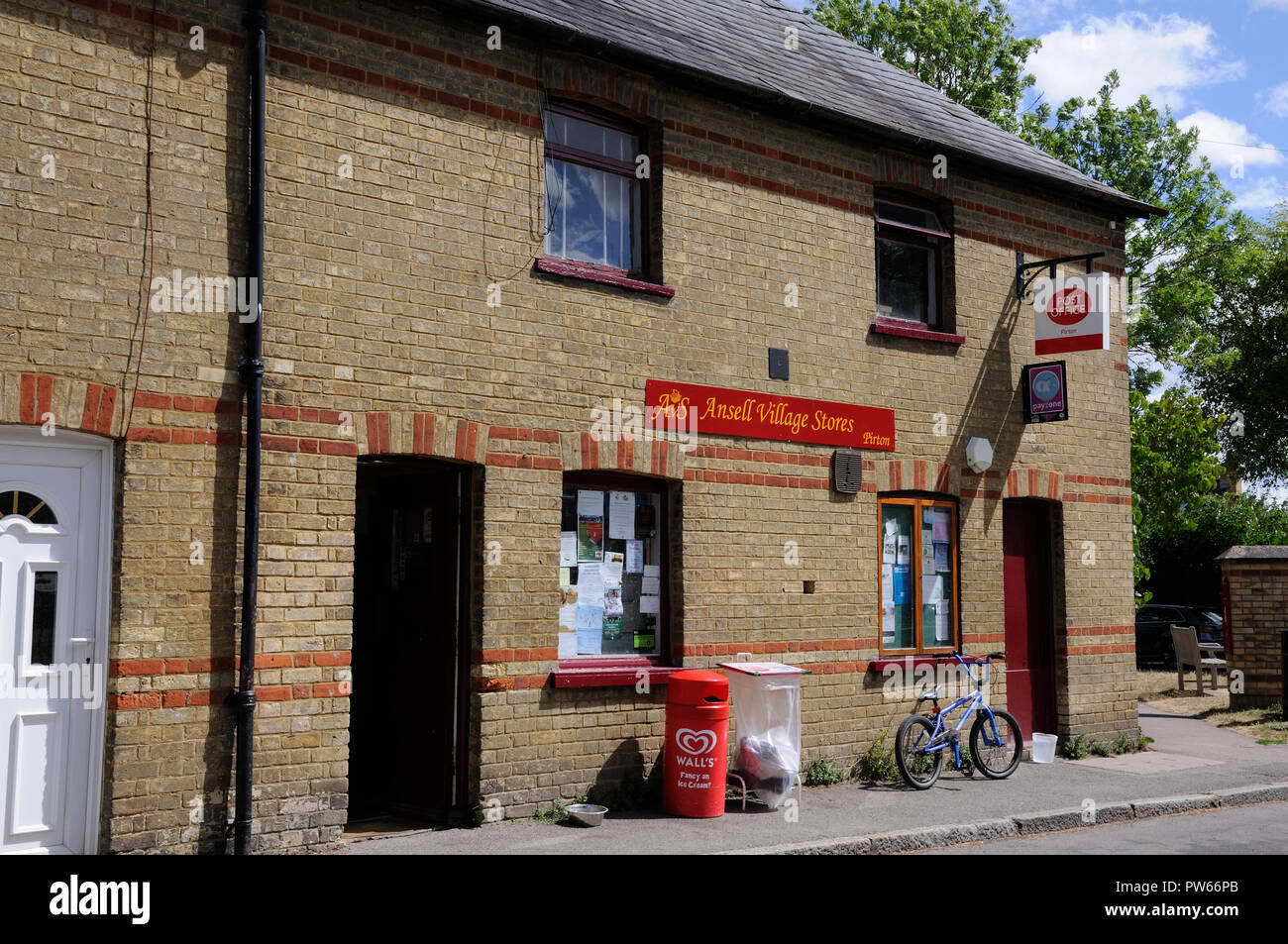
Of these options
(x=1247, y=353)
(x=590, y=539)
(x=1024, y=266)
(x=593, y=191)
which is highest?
(x=1247, y=353)

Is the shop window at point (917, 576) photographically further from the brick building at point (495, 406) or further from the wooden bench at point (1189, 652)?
the wooden bench at point (1189, 652)

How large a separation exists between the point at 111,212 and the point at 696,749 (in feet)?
18.3

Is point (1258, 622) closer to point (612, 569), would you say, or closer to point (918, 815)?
point (918, 815)

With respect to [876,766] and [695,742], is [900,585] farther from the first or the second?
[695,742]

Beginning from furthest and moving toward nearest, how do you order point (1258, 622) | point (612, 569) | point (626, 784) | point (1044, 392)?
point (1258, 622)
point (1044, 392)
point (612, 569)
point (626, 784)

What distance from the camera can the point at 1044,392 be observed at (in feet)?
40.9

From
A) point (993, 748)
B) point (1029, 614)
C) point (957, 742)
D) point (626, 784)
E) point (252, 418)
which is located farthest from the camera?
point (1029, 614)

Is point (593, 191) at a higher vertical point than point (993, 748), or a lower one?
higher

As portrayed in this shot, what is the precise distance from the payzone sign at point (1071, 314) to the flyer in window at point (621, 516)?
5610mm

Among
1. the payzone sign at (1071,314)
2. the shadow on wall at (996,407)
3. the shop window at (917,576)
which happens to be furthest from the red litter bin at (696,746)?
the payzone sign at (1071,314)

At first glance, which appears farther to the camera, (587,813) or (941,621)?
(941,621)

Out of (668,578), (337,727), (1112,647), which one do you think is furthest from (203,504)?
(1112,647)

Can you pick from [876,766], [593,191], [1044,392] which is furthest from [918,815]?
[593,191]

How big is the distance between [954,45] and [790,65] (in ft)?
70.4
